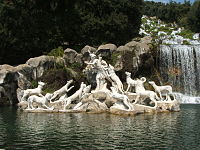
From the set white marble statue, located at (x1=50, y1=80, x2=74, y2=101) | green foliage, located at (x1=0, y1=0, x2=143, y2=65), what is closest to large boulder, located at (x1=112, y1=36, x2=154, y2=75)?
green foliage, located at (x1=0, y1=0, x2=143, y2=65)

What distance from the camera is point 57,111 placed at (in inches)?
1096

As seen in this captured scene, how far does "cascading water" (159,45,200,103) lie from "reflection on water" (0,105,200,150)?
20.7m

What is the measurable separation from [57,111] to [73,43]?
2019cm

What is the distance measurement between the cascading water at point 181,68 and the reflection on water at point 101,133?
67.8ft

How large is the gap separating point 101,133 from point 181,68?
28220 millimetres

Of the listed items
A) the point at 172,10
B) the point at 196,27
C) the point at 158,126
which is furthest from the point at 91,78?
the point at 172,10

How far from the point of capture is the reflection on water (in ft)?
48.8

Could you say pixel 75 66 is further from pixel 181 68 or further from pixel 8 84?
pixel 181 68

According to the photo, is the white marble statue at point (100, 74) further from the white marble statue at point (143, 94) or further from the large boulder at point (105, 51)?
the large boulder at point (105, 51)

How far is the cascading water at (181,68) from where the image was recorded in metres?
43.1

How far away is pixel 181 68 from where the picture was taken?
4362 centimetres

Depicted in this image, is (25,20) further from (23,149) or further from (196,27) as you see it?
(196,27)

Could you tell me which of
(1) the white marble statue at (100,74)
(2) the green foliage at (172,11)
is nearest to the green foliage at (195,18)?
(2) the green foliage at (172,11)

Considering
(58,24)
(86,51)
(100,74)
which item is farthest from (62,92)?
(58,24)
